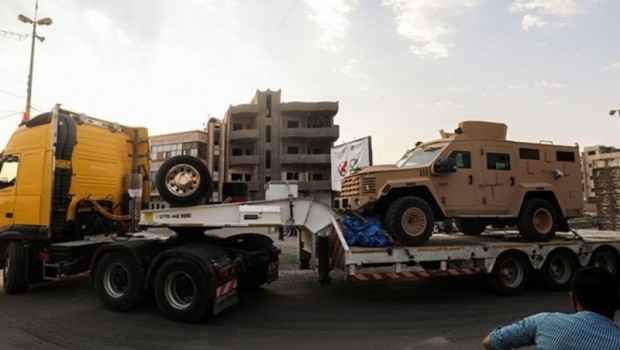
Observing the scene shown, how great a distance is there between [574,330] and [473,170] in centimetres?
690

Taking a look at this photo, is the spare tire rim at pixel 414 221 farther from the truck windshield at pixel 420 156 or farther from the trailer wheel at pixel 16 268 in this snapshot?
the trailer wheel at pixel 16 268

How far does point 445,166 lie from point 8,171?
9.70 metres

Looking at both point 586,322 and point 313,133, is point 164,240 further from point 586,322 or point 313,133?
point 313,133

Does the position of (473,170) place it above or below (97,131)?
below

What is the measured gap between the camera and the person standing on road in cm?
181

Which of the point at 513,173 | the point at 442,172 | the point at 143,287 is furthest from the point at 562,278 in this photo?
the point at 143,287

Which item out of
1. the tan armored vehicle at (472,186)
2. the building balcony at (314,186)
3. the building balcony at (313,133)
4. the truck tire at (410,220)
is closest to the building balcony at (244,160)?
the building balcony at (313,133)

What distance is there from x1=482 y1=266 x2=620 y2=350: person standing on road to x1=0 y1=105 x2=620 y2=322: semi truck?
4696 mm


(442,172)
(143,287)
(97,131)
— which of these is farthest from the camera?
(97,131)

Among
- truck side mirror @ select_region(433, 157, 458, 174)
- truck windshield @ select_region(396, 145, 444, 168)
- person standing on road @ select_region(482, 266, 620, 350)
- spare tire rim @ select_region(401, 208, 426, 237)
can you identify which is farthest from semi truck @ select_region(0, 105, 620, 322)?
person standing on road @ select_region(482, 266, 620, 350)

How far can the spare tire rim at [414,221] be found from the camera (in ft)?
24.4

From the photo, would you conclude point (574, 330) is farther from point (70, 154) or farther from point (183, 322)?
point (70, 154)

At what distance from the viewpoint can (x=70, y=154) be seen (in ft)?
27.0

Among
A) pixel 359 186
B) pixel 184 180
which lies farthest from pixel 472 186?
pixel 184 180
